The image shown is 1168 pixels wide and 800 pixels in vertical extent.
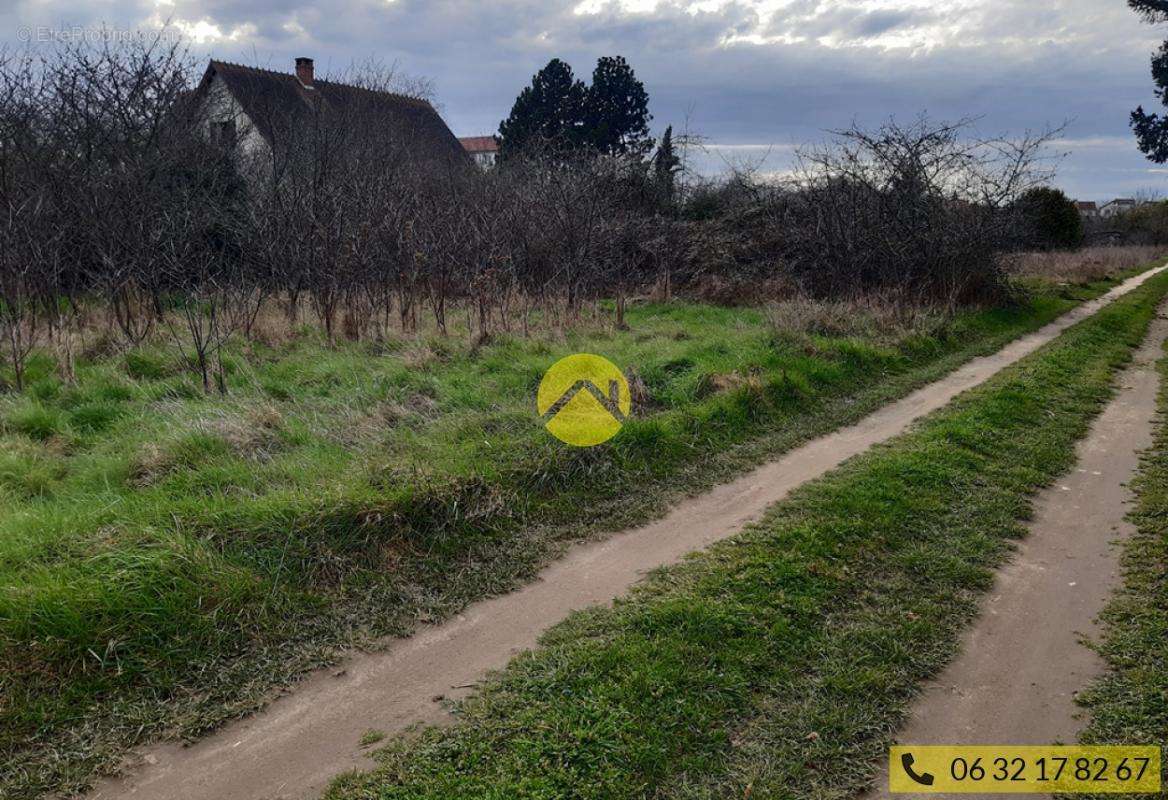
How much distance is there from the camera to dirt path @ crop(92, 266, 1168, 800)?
117 inches

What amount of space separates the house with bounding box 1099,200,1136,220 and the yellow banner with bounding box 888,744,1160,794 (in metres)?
56.6

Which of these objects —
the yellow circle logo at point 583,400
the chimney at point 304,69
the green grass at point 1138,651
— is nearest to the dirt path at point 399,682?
the yellow circle logo at point 583,400

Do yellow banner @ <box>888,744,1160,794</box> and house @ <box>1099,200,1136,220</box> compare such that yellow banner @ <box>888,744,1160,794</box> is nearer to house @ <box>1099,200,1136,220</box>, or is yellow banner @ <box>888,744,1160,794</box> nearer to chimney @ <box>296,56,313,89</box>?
chimney @ <box>296,56,313,89</box>

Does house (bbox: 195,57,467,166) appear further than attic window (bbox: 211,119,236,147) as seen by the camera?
Yes

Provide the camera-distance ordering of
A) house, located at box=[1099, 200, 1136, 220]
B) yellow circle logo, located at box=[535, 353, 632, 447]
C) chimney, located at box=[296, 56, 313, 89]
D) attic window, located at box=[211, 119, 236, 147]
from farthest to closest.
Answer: house, located at box=[1099, 200, 1136, 220], chimney, located at box=[296, 56, 313, 89], attic window, located at box=[211, 119, 236, 147], yellow circle logo, located at box=[535, 353, 632, 447]

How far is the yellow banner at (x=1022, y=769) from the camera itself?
2932 mm

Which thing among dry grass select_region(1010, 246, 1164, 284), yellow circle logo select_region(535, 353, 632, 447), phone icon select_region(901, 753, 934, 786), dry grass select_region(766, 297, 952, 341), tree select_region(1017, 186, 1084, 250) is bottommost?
phone icon select_region(901, 753, 934, 786)

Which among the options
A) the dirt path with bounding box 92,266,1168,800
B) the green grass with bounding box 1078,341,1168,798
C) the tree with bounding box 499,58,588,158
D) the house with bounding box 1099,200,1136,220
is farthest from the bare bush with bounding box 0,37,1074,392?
the house with bounding box 1099,200,1136,220

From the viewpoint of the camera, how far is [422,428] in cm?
→ 641

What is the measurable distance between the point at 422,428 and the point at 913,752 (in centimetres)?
447

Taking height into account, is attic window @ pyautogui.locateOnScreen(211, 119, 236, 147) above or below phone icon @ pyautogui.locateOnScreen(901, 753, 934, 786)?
above

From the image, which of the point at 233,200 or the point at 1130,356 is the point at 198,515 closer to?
the point at 233,200

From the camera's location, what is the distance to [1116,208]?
52375 millimetres

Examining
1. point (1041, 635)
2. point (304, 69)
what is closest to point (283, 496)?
point (1041, 635)
